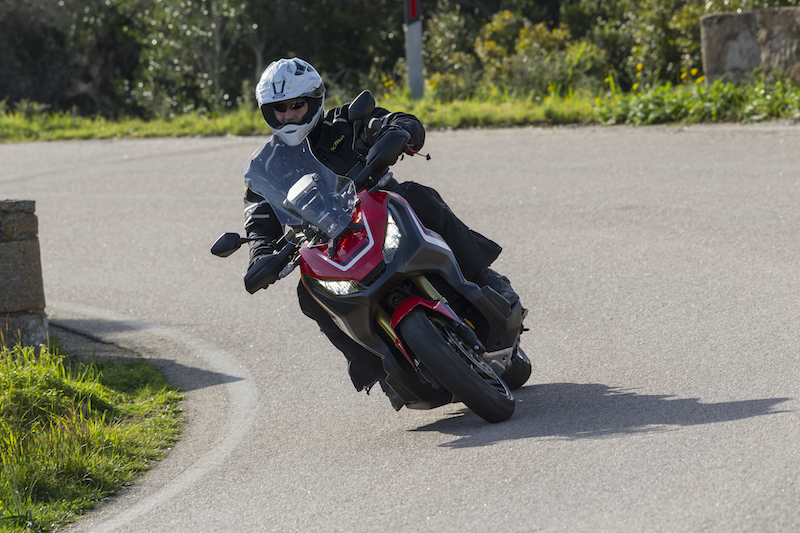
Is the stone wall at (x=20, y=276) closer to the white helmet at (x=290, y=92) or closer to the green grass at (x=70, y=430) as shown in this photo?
the green grass at (x=70, y=430)

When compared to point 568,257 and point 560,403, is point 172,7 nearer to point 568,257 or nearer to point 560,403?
point 568,257

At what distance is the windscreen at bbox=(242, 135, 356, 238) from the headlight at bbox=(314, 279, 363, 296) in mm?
246

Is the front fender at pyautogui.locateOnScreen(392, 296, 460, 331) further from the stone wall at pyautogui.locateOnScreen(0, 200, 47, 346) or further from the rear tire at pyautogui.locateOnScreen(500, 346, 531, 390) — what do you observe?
the stone wall at pyautogui.locateOnScreen(0, 200, 47, 346)

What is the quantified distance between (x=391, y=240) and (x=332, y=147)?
2.44 ft

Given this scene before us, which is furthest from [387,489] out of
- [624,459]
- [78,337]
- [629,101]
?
[629,101]

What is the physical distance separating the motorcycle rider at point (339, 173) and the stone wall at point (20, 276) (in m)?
2.51

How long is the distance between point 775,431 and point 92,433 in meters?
3.44

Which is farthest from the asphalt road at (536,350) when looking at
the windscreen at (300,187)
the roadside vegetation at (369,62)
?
the windscreen at (300,187)

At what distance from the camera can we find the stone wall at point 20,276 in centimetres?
687

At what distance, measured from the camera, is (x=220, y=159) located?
1348 centimetres

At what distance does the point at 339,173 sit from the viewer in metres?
5.20

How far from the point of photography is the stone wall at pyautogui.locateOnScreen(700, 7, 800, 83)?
12211mm

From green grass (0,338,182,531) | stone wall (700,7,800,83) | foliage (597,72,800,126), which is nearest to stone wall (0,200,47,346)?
green grass (0,338,182,531)

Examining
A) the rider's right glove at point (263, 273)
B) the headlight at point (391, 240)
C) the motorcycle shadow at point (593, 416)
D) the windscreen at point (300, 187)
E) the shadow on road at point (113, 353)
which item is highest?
the windscreen at point (300, 187)
